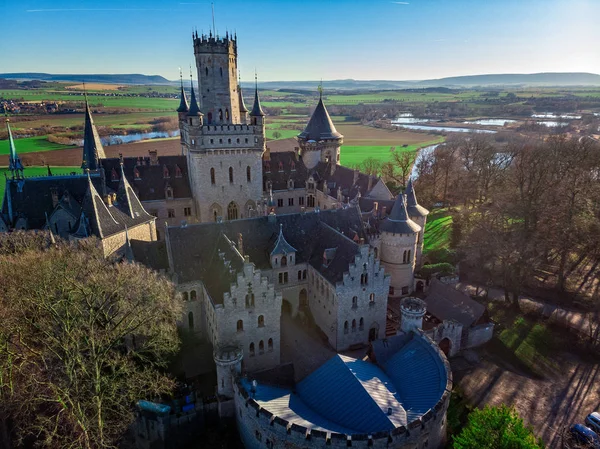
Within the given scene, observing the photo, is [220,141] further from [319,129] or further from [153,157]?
[319,129]

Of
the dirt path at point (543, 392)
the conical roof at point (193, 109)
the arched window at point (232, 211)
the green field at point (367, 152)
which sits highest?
the conical roof at point (193, 109)

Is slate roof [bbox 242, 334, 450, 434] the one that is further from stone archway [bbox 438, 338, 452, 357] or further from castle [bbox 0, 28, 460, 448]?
stone archway [bbox 438, 338, 452, 357]

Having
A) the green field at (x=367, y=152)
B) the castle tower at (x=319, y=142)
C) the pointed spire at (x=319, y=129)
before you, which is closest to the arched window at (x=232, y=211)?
the castle tower at (x=319, y=142)

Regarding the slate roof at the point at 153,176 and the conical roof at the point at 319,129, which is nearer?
the slate roof at the point at 153,176

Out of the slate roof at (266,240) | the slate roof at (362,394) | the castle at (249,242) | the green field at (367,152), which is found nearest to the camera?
the slate roof at (362,394)

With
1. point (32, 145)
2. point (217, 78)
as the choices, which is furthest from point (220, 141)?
point (32, 145)

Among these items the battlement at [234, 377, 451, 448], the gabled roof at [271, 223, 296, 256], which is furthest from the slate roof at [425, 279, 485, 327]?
the gabled roof at [271, 223, 296, 256]

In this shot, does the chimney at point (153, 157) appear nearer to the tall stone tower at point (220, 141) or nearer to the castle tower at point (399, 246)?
the tall stone tower at point (220, 141)
